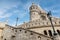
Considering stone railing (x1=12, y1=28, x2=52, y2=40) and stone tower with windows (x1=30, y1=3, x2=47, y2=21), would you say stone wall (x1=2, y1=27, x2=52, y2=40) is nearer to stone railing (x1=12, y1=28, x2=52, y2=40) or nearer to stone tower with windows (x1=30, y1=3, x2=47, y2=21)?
stone railing (x1=12, y1=28, x2=52, y2=40)

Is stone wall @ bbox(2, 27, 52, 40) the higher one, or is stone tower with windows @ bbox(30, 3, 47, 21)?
stone tower with windows @ bbox(30, 3, 47, 21)

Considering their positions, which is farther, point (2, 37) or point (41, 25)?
point (41, 25)

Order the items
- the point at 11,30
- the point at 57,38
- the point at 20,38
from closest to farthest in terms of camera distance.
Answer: the point at 57,38 → the point at 20,38 → the point at 11,30

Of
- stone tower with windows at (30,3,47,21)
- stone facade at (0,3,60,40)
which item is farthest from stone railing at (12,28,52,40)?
stone tower with windows at (30,3,47,21)

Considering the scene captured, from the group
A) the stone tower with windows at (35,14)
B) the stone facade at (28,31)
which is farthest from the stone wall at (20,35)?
the stone tower with windows at (35,14)

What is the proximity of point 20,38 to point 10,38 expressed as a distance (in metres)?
1.74

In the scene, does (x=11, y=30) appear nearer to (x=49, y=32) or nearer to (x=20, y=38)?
(x=20, y=38)

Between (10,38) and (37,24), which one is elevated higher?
(37,24)

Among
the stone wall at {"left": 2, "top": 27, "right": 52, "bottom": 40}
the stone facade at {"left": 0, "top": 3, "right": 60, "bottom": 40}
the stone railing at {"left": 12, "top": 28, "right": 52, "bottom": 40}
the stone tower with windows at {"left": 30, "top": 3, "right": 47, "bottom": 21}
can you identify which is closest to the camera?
the stone railing at {"left": 12, "top": 28, "right": 52, "bottom": 40}

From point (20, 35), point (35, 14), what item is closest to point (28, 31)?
point (20, 35)

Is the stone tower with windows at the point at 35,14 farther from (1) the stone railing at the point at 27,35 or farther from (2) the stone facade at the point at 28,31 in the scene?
(1) the stone railing at the point at 27,35

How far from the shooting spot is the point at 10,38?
63.6 feet

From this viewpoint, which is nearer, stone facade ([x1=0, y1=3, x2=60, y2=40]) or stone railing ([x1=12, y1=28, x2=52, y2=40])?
stone railing ([x1=12, y1=28, x2=52, y2=40])

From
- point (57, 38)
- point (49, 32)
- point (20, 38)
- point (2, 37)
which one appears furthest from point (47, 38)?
point (49, 32)
